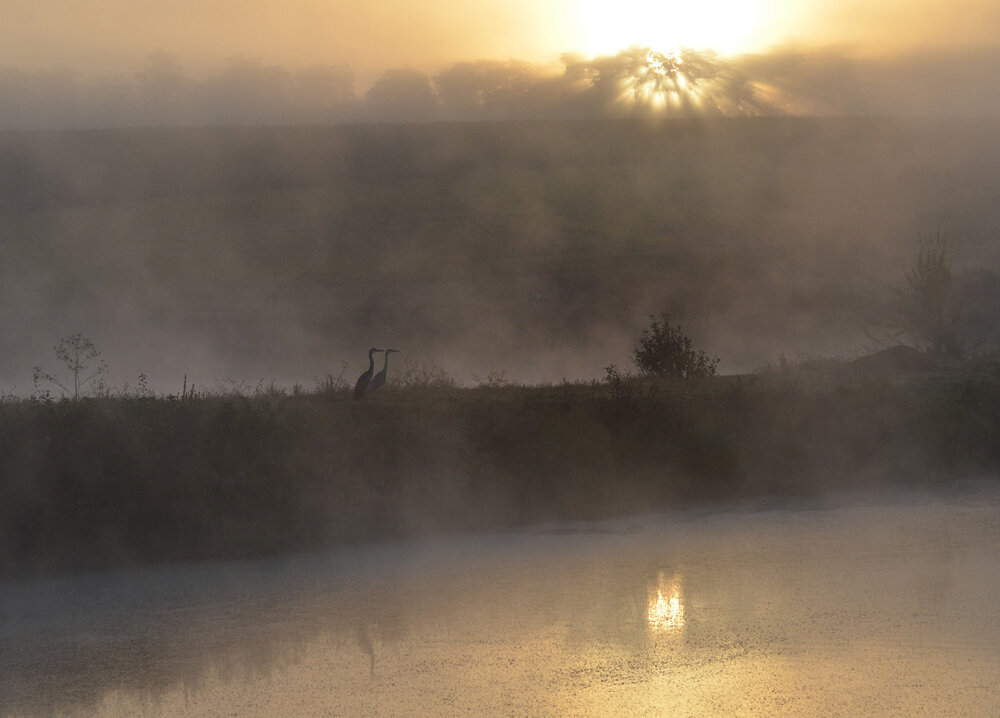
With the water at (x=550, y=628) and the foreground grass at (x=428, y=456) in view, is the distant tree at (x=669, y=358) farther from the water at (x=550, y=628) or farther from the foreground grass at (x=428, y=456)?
the water at (x=550, y=628)

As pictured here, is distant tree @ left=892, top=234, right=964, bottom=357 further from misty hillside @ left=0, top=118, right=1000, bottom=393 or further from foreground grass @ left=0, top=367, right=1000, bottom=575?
misty hillside @ left=0, top=118, right=1000, bottom=393

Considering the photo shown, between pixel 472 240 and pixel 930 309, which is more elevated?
pixel 472 240

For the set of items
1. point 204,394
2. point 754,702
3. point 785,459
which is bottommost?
point 754,702

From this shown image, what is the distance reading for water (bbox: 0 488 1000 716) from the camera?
738cm

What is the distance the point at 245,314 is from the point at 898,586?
29.9 metres

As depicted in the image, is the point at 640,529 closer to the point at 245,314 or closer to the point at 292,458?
the point at 292,458

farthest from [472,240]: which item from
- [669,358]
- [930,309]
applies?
[669,358]

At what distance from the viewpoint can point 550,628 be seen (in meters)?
8.70

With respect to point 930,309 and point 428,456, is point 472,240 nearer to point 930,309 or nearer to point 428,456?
point 930,309

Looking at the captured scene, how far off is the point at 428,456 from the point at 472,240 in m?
32.3

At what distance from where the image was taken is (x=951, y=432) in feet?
47.1

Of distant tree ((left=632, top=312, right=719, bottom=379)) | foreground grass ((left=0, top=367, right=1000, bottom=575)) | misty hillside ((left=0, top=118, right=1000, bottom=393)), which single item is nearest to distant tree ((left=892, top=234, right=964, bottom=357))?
distant tree ((left=632, top=312, right=719, bottom=379))

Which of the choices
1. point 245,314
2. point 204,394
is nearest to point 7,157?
point 245,314

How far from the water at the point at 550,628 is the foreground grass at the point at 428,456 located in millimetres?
455
